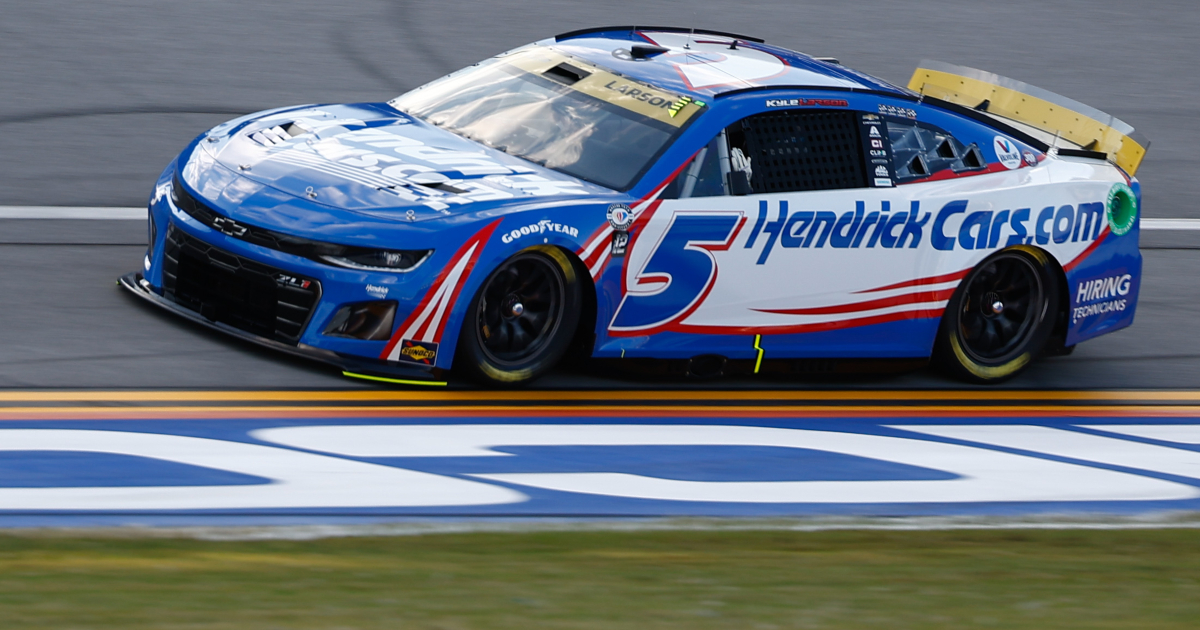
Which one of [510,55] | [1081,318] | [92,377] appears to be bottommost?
[92,377]

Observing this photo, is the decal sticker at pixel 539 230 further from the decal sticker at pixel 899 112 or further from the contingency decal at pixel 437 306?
the decal sticker at pixel 899 112

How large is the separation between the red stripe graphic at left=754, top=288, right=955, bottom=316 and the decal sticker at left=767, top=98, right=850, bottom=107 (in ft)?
3.04

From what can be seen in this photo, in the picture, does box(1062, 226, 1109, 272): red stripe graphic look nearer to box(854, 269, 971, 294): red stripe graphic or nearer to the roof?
box(854, 269, 971, 294): red stripe graphic

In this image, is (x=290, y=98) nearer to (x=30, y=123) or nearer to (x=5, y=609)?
(x=30, y=123)

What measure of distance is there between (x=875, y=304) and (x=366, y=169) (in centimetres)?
242

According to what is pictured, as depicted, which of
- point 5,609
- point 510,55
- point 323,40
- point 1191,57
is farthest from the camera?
point 1191,57

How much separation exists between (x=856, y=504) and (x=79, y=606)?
302 centimetres

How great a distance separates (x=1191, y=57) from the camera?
50.6 feet

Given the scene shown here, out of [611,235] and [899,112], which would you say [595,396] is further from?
[899,112]

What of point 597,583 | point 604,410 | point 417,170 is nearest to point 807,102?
point 604,410

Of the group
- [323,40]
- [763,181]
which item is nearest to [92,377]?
[763,181]

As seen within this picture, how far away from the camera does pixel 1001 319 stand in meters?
7.97

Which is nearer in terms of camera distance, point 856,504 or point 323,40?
point 856,504

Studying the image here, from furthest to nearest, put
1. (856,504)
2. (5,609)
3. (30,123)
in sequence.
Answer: (30,123) < (856,504) < (5,609)
